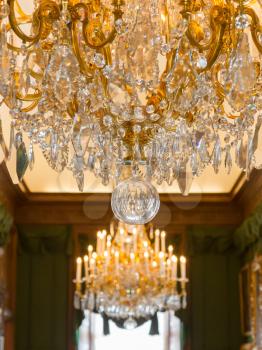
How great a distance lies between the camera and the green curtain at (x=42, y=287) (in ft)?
26.3

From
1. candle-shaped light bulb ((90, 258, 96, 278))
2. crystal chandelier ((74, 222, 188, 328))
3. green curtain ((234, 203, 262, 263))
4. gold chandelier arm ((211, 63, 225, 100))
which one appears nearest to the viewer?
gold chandelier arm ((211, 63, 225, 100))

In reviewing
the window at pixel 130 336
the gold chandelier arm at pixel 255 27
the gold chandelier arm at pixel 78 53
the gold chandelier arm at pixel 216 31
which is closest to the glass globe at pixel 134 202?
the gold chandelier arm at pixel 78 53

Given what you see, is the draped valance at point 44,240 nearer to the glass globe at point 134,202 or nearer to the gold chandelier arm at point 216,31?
the glass globe at point 134,202

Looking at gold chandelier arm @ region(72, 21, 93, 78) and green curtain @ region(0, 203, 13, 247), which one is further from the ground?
green curtain @ region(0, 203, 13, 247)

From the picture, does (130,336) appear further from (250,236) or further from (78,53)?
(78,53)

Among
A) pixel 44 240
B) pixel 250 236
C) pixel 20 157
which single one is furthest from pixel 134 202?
pixel 44 240

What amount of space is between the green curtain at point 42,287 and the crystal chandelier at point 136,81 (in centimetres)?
524

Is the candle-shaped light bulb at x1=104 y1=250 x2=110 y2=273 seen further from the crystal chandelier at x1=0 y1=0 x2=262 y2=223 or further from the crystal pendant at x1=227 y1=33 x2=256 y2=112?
the crystal pendant at x1=227 y1=33 x2=256 y2=112

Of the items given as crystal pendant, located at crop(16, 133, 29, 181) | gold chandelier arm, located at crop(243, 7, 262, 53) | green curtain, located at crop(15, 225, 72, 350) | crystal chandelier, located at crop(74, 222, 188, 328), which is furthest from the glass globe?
green curtain, located at crop(15, 225, 72, 350)

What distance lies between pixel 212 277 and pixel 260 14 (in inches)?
191

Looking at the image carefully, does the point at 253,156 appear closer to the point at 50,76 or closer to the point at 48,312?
the point at 50,76

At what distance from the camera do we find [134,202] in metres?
2.84

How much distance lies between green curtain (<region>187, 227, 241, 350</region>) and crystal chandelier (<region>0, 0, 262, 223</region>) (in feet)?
17.2

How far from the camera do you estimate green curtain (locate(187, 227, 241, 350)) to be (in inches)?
317
